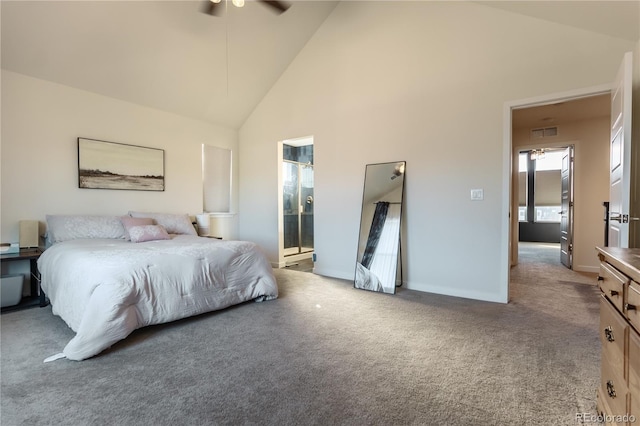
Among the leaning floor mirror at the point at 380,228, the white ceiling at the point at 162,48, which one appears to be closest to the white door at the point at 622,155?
the leaning floor mirror at the point at 380,228

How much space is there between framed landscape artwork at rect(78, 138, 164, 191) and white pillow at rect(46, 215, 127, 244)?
1.63 ft

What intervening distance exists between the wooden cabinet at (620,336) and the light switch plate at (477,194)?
199cm

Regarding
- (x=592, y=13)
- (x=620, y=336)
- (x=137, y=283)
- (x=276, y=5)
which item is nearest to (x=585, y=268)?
(x=592, y=13)

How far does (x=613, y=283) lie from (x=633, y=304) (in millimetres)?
238

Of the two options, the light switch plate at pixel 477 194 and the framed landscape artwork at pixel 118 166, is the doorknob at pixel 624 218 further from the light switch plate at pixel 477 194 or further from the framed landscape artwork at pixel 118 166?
the framed landscape artwork at pixel 118 166

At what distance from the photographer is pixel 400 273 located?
3912 mm

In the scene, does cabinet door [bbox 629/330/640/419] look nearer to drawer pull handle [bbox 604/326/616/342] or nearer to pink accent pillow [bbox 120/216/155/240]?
drawer pull handle [bbox 604/326/616/342]

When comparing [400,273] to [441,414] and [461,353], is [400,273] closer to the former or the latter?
[461,353]

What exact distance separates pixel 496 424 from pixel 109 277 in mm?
2503

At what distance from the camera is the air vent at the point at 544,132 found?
5.25 m

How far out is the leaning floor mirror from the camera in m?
3.79

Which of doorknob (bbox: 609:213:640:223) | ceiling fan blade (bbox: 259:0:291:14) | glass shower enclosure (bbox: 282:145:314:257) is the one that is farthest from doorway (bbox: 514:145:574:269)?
ceiling fan blade (bbox: 259:0:291:14)

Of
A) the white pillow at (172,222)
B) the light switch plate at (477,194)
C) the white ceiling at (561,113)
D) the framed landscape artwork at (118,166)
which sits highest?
the white ceiling at (561,113)

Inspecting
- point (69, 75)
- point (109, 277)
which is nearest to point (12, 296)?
point (109, 277)
